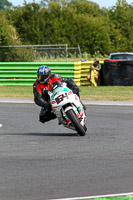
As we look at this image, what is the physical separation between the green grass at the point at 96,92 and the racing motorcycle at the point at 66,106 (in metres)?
8.75

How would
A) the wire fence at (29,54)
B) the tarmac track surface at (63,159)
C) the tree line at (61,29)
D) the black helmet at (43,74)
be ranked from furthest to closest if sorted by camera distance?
1. the tree line at (61,29)
2. the wire fence at (29,54)
3. the black helmet at (43,74)
4. the tarmac track surface at (63,159)

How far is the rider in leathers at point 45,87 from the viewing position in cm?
1053

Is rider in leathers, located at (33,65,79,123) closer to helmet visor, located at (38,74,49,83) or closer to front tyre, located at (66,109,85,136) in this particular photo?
helmet visor, located at (38,74,49,83)

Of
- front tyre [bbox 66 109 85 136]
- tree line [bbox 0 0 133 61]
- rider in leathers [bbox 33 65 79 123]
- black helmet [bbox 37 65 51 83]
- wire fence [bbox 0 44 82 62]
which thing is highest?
black helmet [bbox 37 65 51 83]

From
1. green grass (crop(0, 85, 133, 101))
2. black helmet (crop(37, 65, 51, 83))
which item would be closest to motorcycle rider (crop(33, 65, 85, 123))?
black helmet (crop(37, 65, 51, 83))

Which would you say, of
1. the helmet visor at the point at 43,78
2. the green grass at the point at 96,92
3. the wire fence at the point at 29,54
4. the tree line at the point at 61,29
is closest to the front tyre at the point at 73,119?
the helmet visor at the point at 43,78

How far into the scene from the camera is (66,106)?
1018 cm

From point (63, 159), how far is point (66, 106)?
228cm

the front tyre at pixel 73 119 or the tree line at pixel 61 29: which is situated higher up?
the front tyre at pixel 73 119

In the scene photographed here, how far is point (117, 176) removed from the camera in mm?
6680

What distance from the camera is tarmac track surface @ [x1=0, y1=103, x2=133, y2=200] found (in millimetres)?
6062

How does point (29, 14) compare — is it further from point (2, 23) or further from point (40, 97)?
point (40, 97)

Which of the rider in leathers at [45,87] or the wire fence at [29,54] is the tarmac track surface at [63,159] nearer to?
the rider in leathers at [45,87]

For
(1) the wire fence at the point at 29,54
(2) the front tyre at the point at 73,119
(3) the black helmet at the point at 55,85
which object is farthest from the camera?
(1) the wire fence at the point at 29,54
